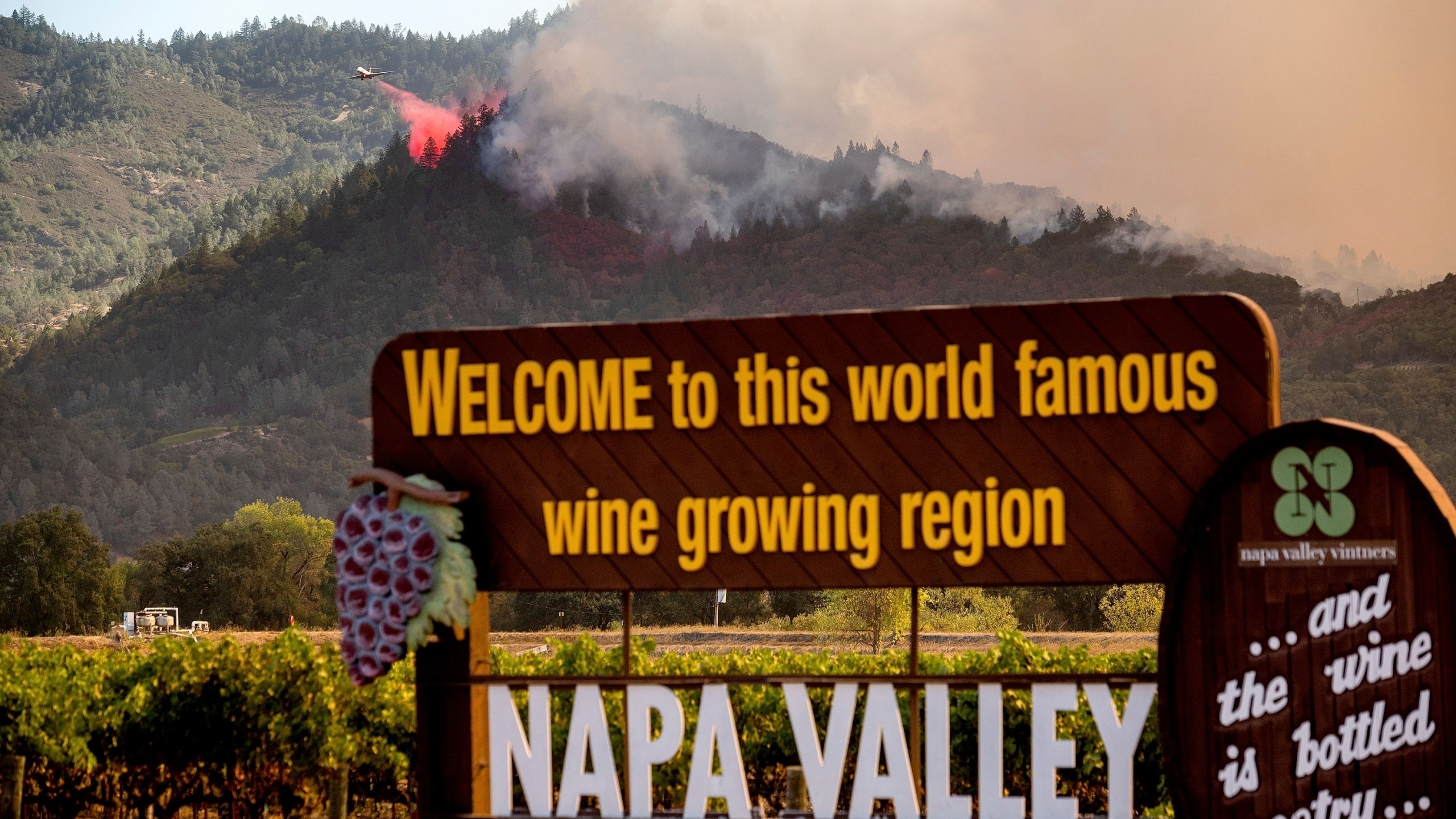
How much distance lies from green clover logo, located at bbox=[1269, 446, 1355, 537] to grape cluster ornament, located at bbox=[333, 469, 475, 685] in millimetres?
5672

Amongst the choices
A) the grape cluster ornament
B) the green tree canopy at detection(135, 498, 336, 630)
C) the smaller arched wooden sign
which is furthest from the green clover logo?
the green tree canopy at detection(135, 498, 336, 630)

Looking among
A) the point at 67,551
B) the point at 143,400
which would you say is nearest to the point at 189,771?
the point at 67,551

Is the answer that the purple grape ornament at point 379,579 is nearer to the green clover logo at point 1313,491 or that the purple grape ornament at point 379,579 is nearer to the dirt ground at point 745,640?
the green clover logo at point 1313,491

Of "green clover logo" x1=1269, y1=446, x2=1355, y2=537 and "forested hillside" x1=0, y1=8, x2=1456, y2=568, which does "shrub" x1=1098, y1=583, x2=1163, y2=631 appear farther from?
"forested hillside" x1=0, y1=8, x2=1456, y2=568

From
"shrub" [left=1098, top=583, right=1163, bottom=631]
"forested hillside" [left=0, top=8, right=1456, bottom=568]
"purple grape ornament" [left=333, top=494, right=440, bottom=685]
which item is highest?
Result: "forested hillside" [left=0, top=8, right=1456, bottom=568]

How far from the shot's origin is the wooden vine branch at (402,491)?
32.3 feet

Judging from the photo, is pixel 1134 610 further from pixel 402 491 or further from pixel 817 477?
pixel 402 491

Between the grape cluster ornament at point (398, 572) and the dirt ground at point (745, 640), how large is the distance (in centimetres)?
2658

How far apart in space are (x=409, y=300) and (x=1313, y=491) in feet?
572

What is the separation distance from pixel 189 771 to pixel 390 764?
2.40 m

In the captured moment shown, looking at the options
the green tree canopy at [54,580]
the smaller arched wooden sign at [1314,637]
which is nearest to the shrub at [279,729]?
the smaller arched wooden sign at [1314,637]

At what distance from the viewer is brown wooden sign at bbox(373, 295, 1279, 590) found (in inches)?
378

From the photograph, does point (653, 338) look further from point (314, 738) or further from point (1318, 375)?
point (1318, 375)

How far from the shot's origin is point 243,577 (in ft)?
219
